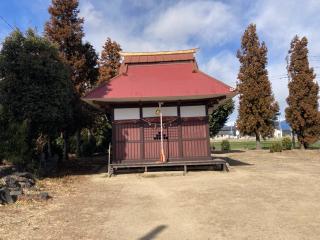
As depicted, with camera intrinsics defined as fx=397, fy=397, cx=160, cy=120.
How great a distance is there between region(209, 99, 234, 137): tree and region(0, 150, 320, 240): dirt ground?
24.0 m

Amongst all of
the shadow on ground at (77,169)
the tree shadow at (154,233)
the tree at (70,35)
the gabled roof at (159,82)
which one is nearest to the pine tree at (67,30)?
the tree at (70,35)

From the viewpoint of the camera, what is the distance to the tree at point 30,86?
15.4 m

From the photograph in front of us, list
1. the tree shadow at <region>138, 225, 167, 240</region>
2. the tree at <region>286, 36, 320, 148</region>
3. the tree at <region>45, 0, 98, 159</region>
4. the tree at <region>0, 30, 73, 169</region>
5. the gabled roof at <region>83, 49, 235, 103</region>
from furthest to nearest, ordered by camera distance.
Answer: the tree at <region>286, 36, 320, 148</region> → the tree at <region>45, 0, 98, 159</region> → the gabled roof at <region>83, 49, 235, 103</region> → the tree at <region>0, 30, 73, 169</region> → the tree shadow at <region>138, 225, 167, 240</region>

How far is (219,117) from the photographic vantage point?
39.0 meters

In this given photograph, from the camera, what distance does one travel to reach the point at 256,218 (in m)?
8.45

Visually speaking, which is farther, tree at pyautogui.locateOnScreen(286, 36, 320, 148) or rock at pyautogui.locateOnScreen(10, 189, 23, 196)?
tree at pyautogui.locateOnScreen(286, 36, 320, 148)

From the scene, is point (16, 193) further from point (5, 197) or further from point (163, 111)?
point (163, 111)

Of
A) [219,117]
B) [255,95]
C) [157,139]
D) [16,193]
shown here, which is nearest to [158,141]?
[157,139]

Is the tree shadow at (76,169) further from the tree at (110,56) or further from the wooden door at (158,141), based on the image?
the tree at (110,56)

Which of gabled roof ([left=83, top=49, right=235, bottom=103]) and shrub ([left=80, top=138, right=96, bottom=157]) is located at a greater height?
gabled roof ([left=83, top=49, right=235, bottom=103])

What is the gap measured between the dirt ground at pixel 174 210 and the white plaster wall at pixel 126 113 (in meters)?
4.36

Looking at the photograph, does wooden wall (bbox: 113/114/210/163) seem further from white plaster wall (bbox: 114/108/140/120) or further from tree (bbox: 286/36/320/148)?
tree (bbox: 286/36/320/148)

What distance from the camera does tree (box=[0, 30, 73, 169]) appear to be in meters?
15.4

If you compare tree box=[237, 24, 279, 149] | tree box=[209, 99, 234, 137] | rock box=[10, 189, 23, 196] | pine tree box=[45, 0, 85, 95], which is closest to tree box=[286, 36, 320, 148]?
tree box=[237, 24, 279, 149]
